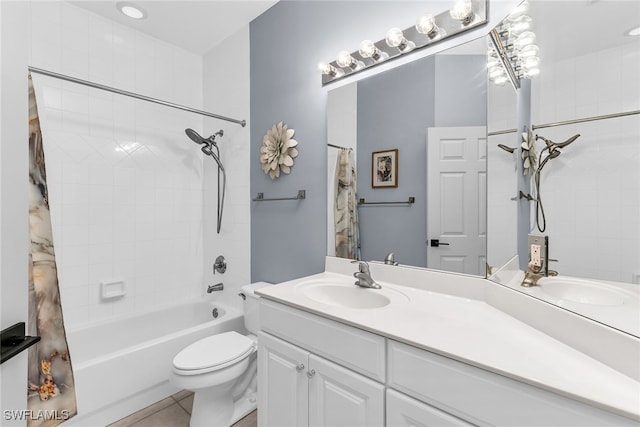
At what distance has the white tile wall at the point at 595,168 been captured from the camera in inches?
27.2

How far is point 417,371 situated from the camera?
0.84 m

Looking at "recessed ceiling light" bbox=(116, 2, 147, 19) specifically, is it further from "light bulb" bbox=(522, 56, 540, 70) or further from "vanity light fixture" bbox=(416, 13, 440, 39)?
"light bulb" bbox=(522, 56, 540, 70)

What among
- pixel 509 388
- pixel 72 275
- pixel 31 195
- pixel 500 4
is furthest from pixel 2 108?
pixel 72 275

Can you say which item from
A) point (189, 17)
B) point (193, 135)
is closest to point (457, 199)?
point (193, 135)

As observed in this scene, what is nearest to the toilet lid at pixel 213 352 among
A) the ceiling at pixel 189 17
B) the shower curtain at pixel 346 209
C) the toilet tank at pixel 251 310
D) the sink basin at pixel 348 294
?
the toilet tank at pixel 251 310

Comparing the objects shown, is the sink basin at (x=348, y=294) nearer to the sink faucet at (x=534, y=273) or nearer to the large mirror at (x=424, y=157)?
the large mirror at (x=424, y=157)

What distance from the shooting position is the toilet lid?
4.80ft

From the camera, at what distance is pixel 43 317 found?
1263 millimetres

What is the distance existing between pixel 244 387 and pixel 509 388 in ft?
5.32

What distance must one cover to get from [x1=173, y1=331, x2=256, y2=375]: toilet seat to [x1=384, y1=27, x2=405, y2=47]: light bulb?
176cm

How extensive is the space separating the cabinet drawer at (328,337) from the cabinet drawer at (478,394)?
0.05m

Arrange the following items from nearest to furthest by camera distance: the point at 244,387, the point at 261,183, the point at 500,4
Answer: the point at 500,4
the point at 244,387
the point at 261,183

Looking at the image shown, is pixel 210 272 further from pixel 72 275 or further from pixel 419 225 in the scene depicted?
pixel 419 225

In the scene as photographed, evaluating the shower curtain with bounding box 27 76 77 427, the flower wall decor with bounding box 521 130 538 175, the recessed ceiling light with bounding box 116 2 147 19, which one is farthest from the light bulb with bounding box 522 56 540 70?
the recessed ceiling light with bounding box 116 2 147 19
